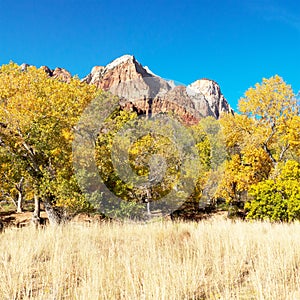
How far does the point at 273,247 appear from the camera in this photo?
6312mm

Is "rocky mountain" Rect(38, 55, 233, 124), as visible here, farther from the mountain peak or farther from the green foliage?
the green foliage

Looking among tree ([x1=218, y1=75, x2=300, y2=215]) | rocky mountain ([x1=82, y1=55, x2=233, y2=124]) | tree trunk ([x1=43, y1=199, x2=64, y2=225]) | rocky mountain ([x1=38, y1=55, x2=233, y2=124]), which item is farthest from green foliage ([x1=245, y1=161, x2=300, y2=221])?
rocky mountain ([x1=82, y1=55, x2=233, y2=124])

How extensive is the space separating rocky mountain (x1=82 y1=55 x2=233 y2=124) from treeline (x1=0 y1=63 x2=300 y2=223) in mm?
50779

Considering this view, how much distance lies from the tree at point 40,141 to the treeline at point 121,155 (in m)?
0.04

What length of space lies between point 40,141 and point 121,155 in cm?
404

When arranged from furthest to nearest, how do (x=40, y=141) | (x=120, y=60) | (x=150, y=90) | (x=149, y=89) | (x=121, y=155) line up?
(x=120, y=60) < (x=149, y=89) < (x=150, y=90) < (x=121, y=155) < (x=40, y=141)

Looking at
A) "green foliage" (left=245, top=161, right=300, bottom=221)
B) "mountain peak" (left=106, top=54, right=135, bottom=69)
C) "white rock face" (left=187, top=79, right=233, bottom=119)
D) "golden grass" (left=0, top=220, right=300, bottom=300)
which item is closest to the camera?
"golden grass" (left=0, top=220, right=300, bottom=300)

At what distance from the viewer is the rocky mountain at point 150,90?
7900 cm

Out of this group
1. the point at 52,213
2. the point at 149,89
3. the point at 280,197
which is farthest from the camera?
the point at 149,89

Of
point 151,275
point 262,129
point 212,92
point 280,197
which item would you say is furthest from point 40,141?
point 212,92

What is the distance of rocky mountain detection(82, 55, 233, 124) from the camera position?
79.0 metres

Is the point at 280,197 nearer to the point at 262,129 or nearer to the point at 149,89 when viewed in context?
the point at 262,129

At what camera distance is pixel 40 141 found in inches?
493

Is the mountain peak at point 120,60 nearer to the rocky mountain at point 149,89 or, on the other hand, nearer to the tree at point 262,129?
the rocky mountain at point 149,89
